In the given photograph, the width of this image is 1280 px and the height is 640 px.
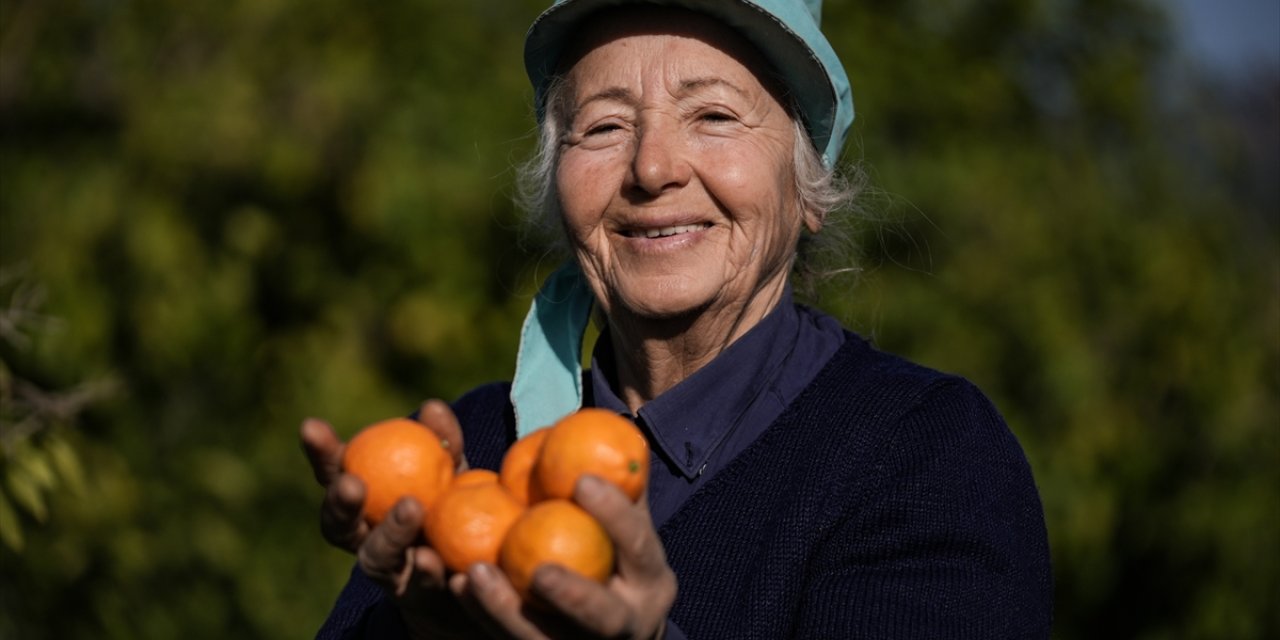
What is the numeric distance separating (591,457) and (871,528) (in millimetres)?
569

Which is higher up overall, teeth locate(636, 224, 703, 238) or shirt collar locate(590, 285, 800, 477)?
teeth locate(636, 224, 703, 238)

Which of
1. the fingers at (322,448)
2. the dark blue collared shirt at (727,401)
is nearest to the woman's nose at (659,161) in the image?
the dark blue collared shirt at (727,401)

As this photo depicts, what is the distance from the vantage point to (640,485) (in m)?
1.71

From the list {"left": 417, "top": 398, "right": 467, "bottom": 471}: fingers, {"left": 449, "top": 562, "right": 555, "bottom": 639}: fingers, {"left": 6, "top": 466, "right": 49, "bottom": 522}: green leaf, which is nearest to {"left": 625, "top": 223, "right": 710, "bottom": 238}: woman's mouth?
{"left": 417, "top": 398, "right": 467, "bottom": 471}: fingers

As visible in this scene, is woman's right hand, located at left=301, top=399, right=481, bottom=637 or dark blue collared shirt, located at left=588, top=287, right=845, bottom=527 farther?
dark blue collared shirt, located at left=588, top=287, right=845, bottom=527

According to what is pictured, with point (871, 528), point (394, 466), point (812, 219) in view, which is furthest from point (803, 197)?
point (394, 466)

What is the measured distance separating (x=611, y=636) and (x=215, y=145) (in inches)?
128

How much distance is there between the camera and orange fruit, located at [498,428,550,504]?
1777 millimetres

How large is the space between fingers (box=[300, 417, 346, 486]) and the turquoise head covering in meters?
0.75

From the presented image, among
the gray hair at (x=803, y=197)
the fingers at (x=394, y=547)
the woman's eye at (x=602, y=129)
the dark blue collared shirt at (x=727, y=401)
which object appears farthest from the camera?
the gray hair at (x=803, y=197)

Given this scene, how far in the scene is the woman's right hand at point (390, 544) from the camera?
1.66 meters

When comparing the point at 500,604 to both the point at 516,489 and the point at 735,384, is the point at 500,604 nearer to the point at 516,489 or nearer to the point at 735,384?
the point at 516,489

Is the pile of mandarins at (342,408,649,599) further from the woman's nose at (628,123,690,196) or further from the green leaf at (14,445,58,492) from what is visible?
the green leaf at (14,445,58,492)

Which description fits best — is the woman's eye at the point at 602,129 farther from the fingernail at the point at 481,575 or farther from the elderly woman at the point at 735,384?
the fingernail at the point at 481,575
